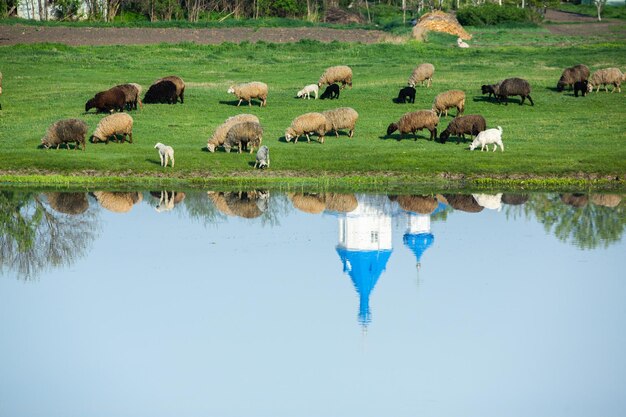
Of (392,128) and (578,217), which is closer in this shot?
(578,217)

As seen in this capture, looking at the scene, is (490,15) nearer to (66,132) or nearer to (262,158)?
(66,132)

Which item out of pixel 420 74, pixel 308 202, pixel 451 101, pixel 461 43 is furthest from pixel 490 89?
pixel 461 43

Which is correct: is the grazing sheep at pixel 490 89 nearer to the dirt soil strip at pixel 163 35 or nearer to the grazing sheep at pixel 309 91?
the grazing sheep at pixel 309 91

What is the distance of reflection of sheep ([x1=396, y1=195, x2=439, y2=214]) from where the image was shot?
3047 centimetres

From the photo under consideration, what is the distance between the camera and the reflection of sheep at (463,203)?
3106 centimetres

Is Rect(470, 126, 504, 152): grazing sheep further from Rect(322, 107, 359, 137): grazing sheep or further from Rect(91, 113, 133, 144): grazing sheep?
Rect(91, 113, 133, 144): grazing sheep

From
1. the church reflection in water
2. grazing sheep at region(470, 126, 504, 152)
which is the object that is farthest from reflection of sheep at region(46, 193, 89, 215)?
grazing sheep at region(470, 126, 504, 152)

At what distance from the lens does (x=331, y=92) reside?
160ft

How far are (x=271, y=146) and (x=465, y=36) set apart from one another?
38.5 metres

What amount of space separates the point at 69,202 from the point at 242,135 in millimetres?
7301

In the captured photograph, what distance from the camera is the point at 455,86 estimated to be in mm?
51375

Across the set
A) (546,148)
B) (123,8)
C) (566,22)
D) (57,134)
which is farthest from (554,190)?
(566,22)

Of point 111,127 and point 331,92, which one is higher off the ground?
point 331,92

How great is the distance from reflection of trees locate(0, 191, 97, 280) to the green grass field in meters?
4.20
